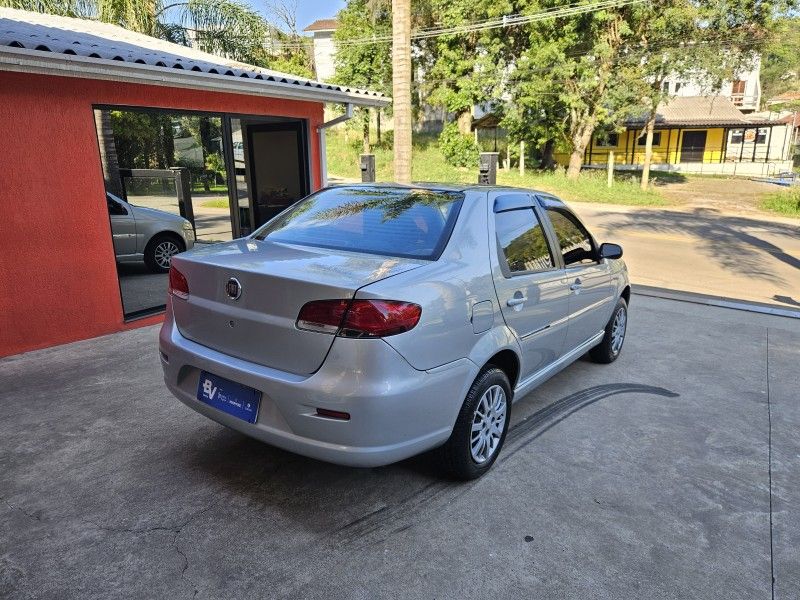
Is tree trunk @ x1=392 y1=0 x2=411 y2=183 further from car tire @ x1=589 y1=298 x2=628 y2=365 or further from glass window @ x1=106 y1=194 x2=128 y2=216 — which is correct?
car tire @ x1=589 y1=298 x2=628 y2=365

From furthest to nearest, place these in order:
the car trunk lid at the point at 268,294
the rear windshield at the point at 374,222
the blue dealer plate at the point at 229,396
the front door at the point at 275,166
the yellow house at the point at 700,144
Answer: the yellow house at the point at 700,144 < the front door at the point at 275,166 < the rear windshield at the point at 374,222 < the blue dealer plate at the point at 229,396 < the car trunk lid at the point at 268,294

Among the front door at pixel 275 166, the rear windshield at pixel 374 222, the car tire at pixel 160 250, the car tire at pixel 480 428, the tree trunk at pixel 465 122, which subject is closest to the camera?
the car tire at pixel 480 428

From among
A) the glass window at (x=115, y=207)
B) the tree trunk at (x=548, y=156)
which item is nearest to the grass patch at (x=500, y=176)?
the tree trunk at (x=548, y=156)

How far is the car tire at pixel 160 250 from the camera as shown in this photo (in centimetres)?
659

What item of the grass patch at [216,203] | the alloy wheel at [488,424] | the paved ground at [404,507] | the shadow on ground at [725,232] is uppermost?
the grass patch at [216,203]

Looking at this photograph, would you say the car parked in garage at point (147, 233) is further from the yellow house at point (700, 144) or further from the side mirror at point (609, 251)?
the yellow house at point (700, 144)

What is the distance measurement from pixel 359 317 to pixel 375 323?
2.9 inches

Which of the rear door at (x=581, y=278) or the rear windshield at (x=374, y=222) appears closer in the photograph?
the rear windshield at (x=374, y=222)

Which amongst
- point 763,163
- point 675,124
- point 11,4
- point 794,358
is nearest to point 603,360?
point 794,358

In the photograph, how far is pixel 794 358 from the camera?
5492mm

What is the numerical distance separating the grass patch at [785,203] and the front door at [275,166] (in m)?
18.7

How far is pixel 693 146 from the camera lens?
125 ft

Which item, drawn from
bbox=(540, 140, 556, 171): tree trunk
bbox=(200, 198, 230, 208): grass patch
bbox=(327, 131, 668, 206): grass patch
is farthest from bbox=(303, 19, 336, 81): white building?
bbox=(200, 198, 230, 208): grass patch

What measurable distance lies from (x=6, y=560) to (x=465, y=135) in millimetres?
30196
